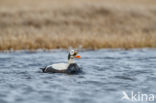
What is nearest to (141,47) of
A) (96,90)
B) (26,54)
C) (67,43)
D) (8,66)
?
(67,43)

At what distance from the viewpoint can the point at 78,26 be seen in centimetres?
2678

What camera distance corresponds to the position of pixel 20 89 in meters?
10.9

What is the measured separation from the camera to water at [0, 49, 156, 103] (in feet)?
32.9

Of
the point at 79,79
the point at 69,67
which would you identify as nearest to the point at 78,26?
the point at 69,67

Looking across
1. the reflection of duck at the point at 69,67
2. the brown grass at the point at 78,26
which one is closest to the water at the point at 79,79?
the reflection of duck at the point at 69,67

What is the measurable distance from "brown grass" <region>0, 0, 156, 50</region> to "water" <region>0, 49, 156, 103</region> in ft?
8.84

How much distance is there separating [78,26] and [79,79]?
1470 centimetres

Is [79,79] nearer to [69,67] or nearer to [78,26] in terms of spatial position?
[69,67]

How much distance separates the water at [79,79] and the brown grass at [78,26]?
2694mm

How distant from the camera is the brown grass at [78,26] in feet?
68.3

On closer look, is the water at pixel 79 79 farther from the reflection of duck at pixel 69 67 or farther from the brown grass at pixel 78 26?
the brown grass at pixel 78 26

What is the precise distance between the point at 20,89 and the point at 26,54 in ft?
25.5

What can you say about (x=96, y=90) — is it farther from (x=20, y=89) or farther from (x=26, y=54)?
(x=26, y=54)

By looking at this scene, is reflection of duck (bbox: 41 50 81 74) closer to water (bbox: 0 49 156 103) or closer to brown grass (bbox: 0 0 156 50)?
water (bbox: 0 49 156 103)
